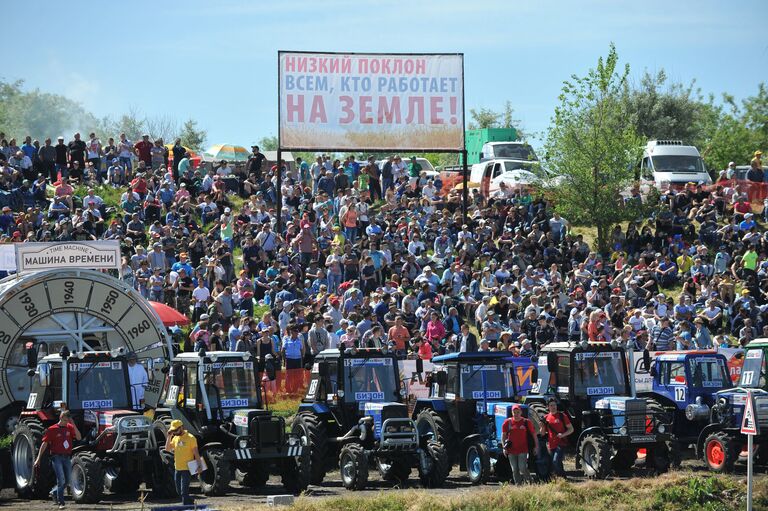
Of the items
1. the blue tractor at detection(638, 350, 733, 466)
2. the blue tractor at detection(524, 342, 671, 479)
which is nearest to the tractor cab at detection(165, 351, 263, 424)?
the blue tractor at detection(524, 342, 671, 479)

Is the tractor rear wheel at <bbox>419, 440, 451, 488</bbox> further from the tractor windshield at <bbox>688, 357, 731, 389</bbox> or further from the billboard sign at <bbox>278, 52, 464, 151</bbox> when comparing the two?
the billboard sign at <bbox>278, 52, 464, 151</bbox>

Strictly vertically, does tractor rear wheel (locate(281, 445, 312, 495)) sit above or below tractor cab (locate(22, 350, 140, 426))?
below

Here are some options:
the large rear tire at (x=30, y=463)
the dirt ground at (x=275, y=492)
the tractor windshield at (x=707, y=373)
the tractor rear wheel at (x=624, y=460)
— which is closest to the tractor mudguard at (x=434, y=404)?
the dirt ground at (x=275, y=492)

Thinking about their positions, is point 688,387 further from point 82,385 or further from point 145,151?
point 145,151

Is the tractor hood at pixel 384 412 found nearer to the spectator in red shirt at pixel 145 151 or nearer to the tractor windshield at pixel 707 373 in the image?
the tractor windshield at pixel 707 373

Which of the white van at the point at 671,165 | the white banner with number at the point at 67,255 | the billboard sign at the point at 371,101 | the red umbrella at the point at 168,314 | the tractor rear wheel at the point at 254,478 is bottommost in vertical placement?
the tractor rear wheel at the point at 254,478

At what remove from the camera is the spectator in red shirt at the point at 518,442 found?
A: 21281mm

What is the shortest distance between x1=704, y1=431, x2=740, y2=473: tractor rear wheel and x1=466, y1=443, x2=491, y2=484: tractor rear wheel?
4484 mm

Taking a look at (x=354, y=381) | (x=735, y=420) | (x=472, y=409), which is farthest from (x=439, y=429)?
(x=735, y=420)

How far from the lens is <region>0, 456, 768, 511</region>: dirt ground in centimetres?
2003

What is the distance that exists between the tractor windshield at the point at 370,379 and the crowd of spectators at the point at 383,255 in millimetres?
4713

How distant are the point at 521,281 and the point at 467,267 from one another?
162cm

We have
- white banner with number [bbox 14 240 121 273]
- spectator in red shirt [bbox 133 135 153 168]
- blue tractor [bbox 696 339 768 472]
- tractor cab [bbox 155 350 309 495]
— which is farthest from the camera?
spectator in red shirt [bbox 133 135 153 168]

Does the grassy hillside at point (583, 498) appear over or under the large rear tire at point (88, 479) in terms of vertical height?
under
